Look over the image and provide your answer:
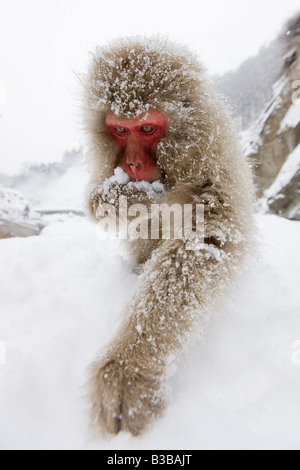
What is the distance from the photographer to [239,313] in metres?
1.25

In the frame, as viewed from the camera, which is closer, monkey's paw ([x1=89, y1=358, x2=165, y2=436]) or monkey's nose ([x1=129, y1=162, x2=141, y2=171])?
monkey's paw ([x1=89, y1=358, x2=165, y2=436])

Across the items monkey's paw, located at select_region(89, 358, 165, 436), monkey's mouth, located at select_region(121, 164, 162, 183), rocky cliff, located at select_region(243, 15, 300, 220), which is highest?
rocky cliff, located at select_region(243, 15, 300, 220)

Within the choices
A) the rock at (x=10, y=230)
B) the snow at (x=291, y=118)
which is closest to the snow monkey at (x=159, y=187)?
the rock at (x=10, y=230)

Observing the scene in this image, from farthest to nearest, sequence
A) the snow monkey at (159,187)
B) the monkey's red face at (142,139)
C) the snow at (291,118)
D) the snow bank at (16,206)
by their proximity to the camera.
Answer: the snow bank at (16,206)
the snow at (291,118)
the monkey's red face at (142,139)
the snow monkey at (159,187)

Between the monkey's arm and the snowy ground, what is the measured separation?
66mm

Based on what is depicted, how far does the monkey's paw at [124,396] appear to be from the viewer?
83 cm

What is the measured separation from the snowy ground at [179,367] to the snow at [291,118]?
19.1 feet

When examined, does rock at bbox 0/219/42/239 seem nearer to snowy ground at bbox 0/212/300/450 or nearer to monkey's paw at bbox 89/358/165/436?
snowy ground at bbox 0/212/300/450

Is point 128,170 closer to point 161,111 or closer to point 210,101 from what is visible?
point 161,111

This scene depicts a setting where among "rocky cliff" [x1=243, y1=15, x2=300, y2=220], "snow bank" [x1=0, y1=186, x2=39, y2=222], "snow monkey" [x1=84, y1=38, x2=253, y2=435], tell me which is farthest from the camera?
"snow bank" [x1=0, y1=186, x2=39, y2=222]

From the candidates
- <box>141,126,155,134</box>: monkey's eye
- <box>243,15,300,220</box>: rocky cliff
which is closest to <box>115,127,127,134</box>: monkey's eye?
<box>141,126,155,134</box>: monkey's eye

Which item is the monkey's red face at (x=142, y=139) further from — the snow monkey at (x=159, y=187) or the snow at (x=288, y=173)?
the snow at (x=288, y=173)

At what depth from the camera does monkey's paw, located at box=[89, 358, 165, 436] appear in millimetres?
833

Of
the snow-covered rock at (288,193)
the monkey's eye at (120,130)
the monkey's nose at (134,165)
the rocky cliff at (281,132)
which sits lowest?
the monkey's nose at (134,165)
